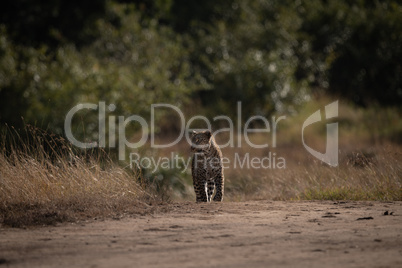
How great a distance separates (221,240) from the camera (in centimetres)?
698

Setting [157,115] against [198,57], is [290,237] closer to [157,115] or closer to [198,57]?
[157,115]

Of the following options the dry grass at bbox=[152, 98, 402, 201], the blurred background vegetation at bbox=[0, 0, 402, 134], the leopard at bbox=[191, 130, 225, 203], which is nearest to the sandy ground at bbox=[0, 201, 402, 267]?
the leopard at bbox=[191, 130, 225, 203]

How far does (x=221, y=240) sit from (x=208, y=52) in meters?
20.4

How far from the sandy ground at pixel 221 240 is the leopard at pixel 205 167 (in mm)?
1465

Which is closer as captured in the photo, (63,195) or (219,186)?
(63,195)

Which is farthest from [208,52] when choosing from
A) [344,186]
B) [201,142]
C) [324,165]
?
[344,186]

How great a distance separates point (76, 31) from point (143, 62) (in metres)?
7.31

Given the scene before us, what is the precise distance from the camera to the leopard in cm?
1065

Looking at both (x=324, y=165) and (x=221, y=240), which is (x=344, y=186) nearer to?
(x=221, y=240)

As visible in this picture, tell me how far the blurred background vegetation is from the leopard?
8110mm

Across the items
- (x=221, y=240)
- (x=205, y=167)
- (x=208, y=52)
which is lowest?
(x=221, y=240)

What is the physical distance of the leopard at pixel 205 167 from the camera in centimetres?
1065

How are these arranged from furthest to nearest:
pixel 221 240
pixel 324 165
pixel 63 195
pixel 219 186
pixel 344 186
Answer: pixel 324 165 → pixel 219 186 → pixel 344 186 → pixel 63 195 → pixel 221 240

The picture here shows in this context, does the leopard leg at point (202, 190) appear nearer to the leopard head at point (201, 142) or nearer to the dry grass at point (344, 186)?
the leopard head at point (201, 142)
